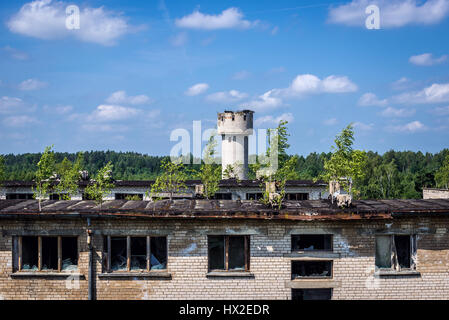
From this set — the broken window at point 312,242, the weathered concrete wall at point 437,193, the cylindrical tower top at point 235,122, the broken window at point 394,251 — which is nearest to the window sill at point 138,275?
the broken window at point 312,242

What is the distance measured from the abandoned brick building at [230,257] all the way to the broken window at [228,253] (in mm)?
31

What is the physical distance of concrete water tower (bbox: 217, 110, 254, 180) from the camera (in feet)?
178

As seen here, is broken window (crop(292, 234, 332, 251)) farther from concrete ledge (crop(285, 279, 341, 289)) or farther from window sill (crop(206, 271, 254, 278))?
window sill (crop(206, 271, 254, 278))

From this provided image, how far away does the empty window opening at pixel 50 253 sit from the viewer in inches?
534

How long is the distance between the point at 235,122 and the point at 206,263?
42414mm

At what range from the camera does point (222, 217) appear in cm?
1255

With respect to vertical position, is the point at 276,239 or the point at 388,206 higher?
the point at 388,206

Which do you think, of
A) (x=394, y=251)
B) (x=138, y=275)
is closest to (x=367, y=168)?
(x=394, y=251)

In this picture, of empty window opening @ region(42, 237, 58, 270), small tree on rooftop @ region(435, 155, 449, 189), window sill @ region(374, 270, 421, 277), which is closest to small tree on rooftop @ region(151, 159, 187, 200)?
empty window opening @ region(42, 237, 58, 270)

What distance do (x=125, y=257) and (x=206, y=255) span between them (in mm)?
2606
